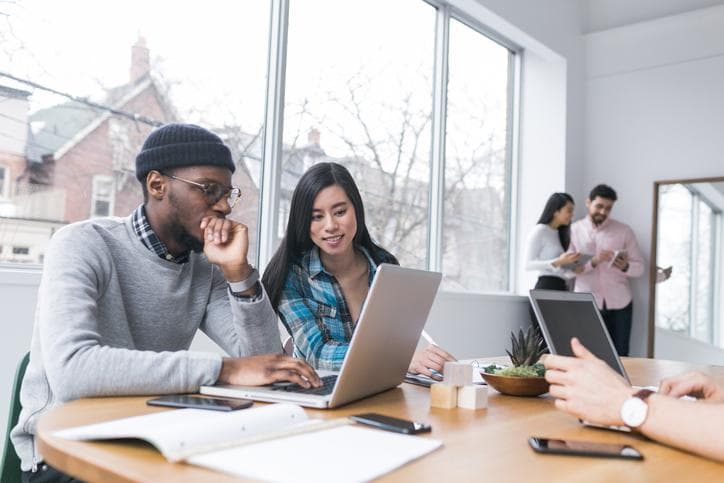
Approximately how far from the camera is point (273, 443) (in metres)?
0.91

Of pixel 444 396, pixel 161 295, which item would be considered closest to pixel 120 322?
pixel 161 295

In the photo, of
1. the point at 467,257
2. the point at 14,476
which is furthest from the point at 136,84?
the point at 467,257

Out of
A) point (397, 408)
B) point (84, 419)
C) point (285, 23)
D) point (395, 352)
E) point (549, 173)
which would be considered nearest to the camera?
point (84, 419)

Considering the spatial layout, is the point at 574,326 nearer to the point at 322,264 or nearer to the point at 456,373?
the point at 456,373

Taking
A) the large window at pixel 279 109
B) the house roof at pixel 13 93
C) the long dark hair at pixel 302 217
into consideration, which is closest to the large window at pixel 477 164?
the large window at pixel 279 109

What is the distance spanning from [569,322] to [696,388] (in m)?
0.43

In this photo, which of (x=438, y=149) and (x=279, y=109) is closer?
(x=279, y=109)

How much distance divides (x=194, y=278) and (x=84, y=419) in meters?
0.71

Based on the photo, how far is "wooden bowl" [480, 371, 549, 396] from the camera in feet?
4.94

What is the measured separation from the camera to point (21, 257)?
2.62 meters

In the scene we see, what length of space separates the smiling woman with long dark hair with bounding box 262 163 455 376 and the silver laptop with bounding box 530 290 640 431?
0.58m

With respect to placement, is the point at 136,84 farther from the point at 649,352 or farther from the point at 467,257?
the point at 649,352

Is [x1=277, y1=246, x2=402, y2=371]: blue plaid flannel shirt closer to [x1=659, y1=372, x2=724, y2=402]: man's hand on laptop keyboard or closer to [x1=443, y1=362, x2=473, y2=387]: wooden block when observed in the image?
[x1=443, y1=362, x2=473, y2=387]: wooden block

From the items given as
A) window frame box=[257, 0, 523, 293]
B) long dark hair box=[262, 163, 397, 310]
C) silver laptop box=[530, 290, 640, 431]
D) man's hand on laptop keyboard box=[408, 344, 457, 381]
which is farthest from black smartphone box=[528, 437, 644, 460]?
window frame box=[257, 0, 523, 293]
